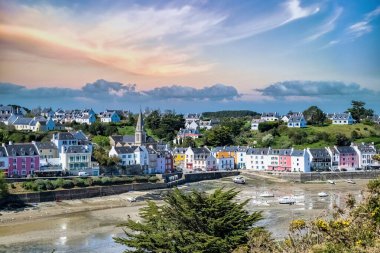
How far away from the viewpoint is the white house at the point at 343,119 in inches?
3164

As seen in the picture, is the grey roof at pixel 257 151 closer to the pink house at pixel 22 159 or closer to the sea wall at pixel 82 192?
the sea wall at pixel 82 192

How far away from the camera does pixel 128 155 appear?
4966 cm

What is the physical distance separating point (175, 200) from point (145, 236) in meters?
2.00

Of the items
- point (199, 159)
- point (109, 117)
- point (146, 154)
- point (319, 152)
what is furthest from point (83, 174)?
point (109, 117)

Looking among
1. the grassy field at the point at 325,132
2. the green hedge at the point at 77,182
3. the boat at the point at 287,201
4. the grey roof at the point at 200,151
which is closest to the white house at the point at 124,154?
the green hedge at the point at 77,182

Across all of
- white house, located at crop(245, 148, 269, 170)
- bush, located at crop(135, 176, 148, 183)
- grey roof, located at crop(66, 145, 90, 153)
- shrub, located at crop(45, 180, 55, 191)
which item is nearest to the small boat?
bush, located at crop(135, 176, 148, 183)

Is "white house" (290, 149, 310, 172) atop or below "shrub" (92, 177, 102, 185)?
atop

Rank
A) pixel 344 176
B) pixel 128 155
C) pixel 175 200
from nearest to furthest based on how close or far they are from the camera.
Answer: pixel 175 200 < pixel 128 155 < pixel 344 176

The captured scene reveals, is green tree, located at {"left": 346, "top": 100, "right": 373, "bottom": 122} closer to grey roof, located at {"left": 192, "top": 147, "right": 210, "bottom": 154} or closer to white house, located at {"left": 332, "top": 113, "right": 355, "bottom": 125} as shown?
white house, located at {"left": 332, "top": 113, "right": 355, "bottom": 125}

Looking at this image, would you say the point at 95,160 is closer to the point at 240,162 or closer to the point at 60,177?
the point at 60,177

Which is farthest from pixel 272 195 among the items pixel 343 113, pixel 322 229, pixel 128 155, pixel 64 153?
pixel 343 113

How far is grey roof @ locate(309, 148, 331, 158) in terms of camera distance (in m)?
57.7

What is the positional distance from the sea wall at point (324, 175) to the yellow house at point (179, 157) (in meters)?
11.9

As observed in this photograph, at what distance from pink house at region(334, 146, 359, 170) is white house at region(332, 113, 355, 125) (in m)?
20.9
